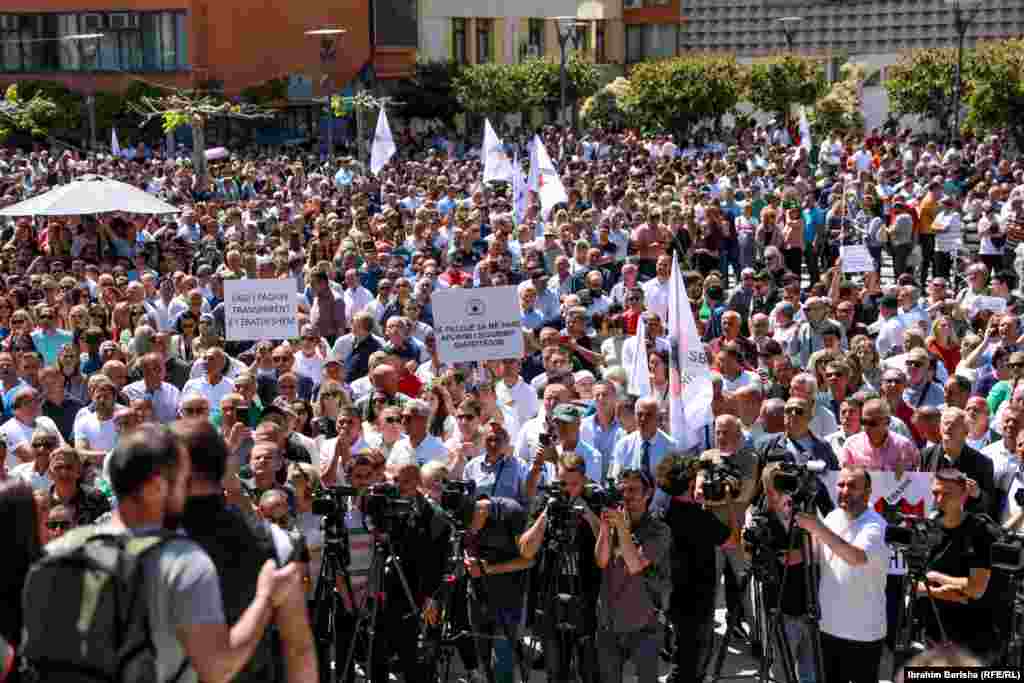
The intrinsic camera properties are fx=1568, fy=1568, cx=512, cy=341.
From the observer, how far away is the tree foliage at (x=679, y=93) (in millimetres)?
42375

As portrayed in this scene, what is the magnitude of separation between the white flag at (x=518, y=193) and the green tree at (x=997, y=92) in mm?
18415

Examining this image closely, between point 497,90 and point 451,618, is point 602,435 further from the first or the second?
point 497,90

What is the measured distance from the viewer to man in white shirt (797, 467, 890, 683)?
7.18 m

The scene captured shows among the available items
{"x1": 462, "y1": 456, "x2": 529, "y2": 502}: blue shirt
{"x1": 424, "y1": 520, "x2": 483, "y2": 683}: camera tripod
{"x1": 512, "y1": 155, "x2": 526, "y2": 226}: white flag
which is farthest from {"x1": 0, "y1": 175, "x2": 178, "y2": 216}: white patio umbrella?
{"x1": 424, "y1": 520, "x2": 483, "y2": 683}: camera tripod

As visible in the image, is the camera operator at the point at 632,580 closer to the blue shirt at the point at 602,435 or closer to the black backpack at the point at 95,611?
the blue shirt at the point at 602,435

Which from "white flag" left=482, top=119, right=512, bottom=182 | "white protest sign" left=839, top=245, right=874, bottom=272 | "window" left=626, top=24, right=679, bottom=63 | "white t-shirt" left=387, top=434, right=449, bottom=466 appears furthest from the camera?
"window" left=626, top=24, right=679, bottom=63

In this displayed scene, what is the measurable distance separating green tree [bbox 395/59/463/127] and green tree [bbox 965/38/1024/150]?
20431 mm

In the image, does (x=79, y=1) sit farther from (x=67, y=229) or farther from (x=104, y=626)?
(x=104, y=626)

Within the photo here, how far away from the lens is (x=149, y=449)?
4082mm

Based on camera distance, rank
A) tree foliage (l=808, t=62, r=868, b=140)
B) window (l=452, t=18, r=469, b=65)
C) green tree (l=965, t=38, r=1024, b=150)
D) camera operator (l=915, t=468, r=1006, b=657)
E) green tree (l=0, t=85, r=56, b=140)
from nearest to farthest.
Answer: camera operator (l=915, t=468, r=1006, b=657), green tree (l=0, t=85, r=56, b=140), green tree (l=965, t=38, r=1024, b=150), tree foliage (l=808, t=62, r=868, b=140), window (l=452, t=18, r=469, b=65)

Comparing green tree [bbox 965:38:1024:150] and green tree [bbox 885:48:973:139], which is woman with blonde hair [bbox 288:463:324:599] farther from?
green tree [bbox 885:48:973:139]

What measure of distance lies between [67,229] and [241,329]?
749 cm

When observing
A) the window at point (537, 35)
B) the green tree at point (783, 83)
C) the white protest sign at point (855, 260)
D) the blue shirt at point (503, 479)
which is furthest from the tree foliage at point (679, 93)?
the blue shirt at point (503, 479)

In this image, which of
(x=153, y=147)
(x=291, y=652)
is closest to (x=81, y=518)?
(x=291, y=652)
